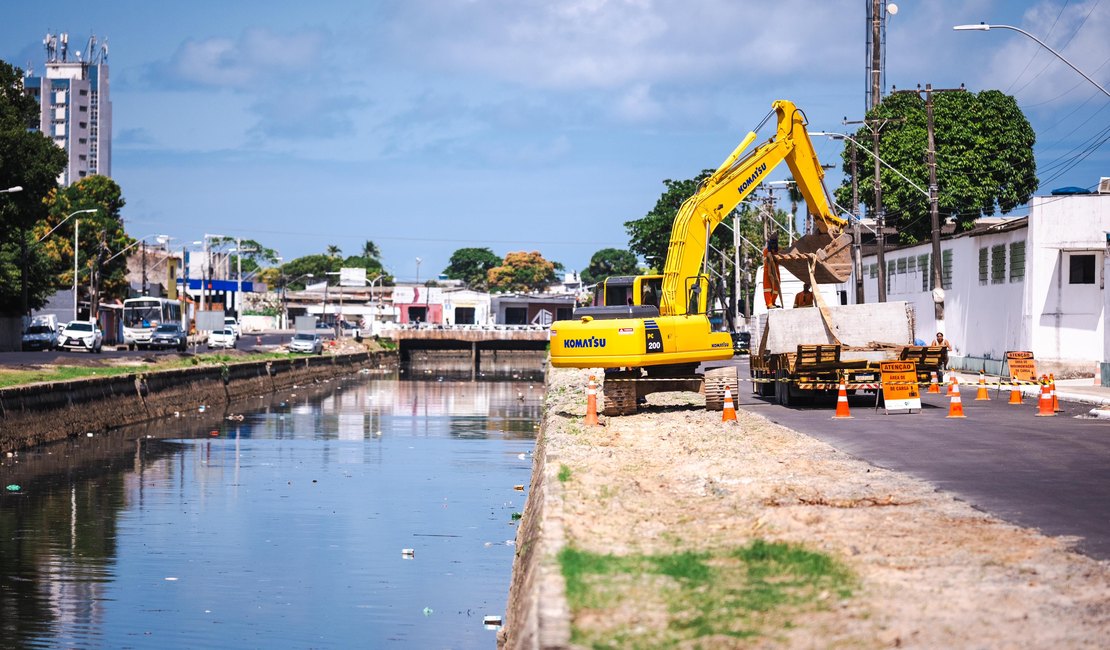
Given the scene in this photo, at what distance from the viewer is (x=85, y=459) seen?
113 ft

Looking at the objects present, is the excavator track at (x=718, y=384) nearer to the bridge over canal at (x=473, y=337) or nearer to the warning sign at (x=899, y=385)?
the warning sign at (x=899, y=385)

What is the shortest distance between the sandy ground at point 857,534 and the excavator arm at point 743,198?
271 inches

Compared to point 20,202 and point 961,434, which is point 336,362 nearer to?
point 20,202

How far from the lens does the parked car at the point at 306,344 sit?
91.9 meters

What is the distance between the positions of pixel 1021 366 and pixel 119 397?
2800cm

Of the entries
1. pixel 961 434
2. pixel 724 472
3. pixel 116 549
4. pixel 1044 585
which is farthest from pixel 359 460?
pixel 1044 585

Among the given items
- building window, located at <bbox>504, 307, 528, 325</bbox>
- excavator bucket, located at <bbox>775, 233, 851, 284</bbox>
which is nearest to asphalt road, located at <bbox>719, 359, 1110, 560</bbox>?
excavator bucket, located at <bbox>775, 233, 851, 284</bbox>

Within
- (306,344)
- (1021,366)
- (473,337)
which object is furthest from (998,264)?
(473,337)

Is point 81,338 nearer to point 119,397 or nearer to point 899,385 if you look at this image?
point 119,397

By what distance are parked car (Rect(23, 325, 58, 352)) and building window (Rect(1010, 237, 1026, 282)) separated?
49704 millimetres

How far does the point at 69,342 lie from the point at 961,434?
58.1 m

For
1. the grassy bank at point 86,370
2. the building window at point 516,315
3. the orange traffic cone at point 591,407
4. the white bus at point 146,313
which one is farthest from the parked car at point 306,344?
the orange traffic cone at point 591,407

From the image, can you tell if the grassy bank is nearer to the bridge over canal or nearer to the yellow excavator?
the yellow excavator

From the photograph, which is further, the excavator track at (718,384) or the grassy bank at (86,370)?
the grassy bank at (86,370)
